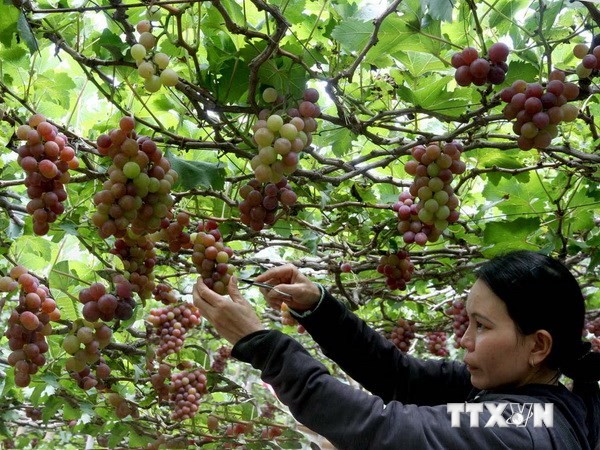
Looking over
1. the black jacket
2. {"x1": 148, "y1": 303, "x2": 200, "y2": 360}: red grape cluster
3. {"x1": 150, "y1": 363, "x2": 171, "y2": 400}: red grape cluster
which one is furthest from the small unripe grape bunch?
{"x1": 150, "y1": 363, "x2": 171, "y2": 400}: red grape cluster

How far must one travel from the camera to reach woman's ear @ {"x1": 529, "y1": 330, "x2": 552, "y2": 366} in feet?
5.16

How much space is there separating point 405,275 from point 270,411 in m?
4.00

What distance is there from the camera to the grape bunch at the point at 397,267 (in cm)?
277

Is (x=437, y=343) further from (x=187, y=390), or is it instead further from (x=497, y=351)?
(x=497, y=351)

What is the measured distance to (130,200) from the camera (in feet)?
5.49

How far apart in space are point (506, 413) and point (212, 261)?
83 cm

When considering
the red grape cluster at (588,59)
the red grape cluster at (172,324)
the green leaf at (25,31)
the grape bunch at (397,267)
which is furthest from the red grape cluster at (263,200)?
the red grape cluster at (172,324)

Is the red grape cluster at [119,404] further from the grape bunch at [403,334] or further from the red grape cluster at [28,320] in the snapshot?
the red grape cluster at [28,320]

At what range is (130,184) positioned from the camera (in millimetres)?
1683

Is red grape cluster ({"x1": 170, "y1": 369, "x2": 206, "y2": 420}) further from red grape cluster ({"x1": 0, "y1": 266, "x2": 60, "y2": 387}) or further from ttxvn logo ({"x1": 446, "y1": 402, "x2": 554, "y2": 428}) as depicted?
ttxvn logo ({"x1": 446, "y1": 402, "x2": 554, "y2": 428})

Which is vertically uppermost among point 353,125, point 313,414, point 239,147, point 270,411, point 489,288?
point 353,125

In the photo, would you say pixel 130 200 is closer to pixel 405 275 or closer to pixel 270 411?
pixel 405 275

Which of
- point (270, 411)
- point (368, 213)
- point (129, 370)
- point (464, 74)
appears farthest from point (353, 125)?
point (270, 411)

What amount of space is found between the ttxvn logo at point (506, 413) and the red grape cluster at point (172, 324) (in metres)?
2.62
